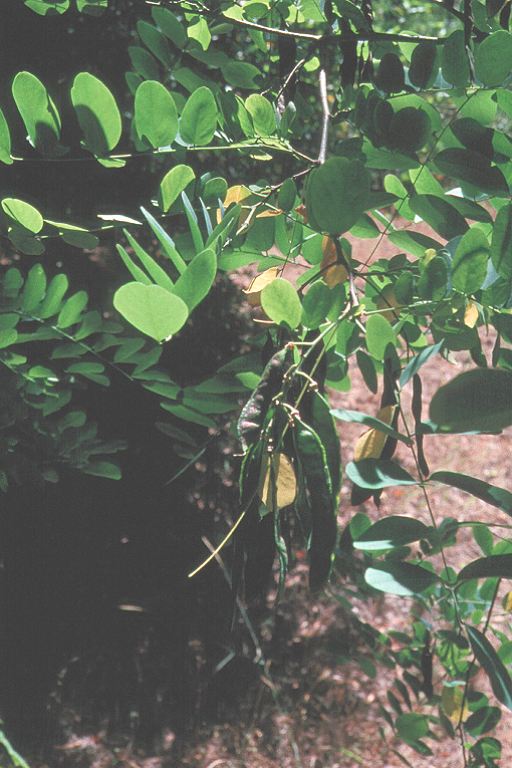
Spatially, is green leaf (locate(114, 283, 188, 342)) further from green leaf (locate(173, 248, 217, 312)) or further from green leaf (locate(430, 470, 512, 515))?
green leaf (locate(430, 470, 512, 515))

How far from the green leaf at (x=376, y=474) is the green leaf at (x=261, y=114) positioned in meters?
0.35

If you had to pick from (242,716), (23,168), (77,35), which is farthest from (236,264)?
(242,716)

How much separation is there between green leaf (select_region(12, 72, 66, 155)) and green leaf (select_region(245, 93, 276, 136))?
6.9 inches

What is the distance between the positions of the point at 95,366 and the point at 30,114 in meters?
0.41

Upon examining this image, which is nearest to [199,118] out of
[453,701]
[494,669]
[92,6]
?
[92,6]

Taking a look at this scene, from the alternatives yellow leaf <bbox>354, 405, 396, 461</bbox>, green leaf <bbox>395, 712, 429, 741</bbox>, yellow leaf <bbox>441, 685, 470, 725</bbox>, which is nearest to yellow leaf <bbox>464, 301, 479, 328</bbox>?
yellow leaf <bbox>354, 405, 396, 461</bbox>

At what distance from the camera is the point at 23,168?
178cm

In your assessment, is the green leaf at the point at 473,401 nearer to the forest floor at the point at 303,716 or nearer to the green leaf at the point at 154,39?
the green leaf at the point at 154,39

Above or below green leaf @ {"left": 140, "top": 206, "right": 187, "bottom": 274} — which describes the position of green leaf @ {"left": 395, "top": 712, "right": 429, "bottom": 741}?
below

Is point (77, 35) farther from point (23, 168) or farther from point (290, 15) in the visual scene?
point (290, 15)

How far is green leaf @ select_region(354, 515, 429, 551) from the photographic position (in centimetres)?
60

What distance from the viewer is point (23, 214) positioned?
2.08 feet

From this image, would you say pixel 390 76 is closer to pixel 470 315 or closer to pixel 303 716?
pixel 470 315

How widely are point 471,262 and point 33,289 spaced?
55cm
